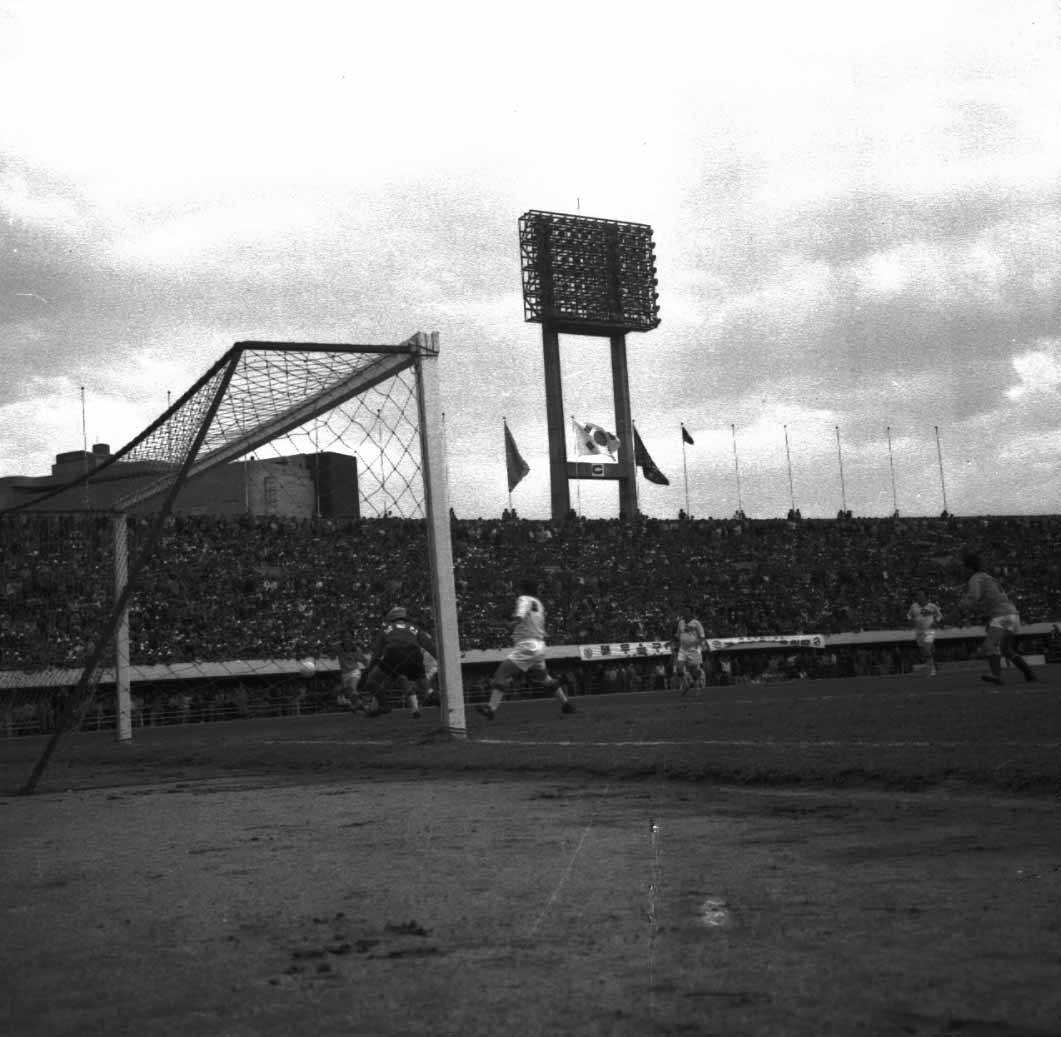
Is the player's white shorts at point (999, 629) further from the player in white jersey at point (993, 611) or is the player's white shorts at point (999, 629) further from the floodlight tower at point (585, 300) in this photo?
the floodlight tower at point (585, 300)

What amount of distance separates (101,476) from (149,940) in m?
13.4

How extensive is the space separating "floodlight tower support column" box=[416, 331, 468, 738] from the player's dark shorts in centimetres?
449

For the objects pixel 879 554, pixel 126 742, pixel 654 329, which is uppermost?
pixel 654 329

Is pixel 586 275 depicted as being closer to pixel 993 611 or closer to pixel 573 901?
pixel 993 611

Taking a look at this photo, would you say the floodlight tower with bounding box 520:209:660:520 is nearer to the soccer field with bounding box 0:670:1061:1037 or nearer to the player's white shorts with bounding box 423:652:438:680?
the player's white shorts with bounding box 423:652:438:680

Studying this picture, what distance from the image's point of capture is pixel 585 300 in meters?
49.8

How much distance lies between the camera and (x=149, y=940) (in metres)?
3.65

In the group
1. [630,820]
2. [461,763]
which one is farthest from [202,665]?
[630,820]

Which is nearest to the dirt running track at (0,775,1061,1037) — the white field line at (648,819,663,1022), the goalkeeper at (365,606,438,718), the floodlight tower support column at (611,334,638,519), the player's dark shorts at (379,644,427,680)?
the white field line at (648,819,663,1022)

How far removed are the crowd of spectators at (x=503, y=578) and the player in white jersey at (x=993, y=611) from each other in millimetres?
12298

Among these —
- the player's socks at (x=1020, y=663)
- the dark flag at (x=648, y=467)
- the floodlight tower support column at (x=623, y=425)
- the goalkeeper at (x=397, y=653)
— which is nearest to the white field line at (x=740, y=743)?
the goalkeeper at (x=397, y=653)

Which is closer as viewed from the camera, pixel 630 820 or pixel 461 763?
pixel 630 820

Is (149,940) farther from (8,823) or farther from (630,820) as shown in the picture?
(8,823)

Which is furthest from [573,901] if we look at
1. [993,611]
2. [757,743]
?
[993,611]
